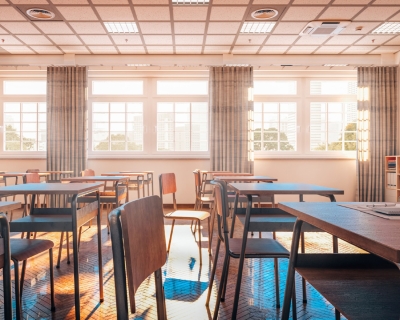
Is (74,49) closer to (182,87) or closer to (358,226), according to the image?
(182,87)

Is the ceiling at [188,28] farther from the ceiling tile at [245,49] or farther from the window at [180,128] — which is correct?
the window at [180,128]

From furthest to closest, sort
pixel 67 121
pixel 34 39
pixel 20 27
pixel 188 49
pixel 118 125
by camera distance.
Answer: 1. pixel 118 125
2. pixel 67 121
3. pixel 188 49
4. pixel 34 39
5. pixel 20 27

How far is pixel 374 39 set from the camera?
20.0 ft

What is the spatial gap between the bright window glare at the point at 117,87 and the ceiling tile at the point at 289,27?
10.6 ft

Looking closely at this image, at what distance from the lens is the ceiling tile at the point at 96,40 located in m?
5.99

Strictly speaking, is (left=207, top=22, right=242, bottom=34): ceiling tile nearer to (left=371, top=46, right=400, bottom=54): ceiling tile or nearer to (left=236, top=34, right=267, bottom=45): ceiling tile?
(left=236, top=34, right=267, bottom=45): ceiling tile

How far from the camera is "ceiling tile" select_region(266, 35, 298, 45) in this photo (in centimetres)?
601

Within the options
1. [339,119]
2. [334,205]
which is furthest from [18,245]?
[339,119]

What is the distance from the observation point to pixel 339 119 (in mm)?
7574

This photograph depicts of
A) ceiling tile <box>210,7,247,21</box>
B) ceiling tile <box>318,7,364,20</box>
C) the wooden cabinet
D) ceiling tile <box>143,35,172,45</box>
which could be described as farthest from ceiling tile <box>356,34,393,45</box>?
ceiling tile <box>143,35,172,45</box>

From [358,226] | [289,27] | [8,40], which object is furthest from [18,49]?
[358,226]

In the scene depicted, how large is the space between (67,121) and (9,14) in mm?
2429

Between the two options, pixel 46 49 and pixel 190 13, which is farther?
pixel 46 49

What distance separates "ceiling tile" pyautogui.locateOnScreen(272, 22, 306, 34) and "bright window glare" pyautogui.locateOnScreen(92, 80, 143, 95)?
323 centimetres
